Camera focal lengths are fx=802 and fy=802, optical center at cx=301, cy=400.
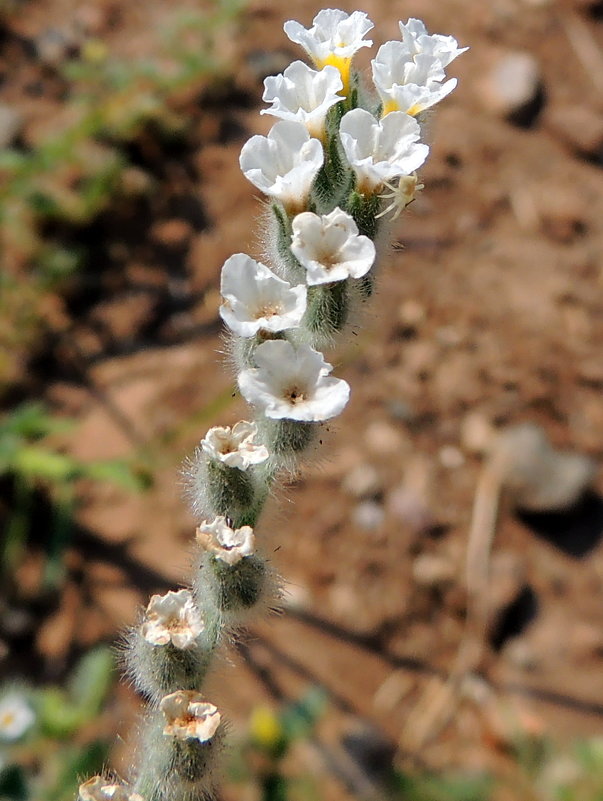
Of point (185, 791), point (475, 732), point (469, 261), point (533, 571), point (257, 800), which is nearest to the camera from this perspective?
point (185, 791)

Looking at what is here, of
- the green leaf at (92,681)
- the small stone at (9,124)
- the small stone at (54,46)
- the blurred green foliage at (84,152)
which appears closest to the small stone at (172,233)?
the blurred green foliage at (84,152)

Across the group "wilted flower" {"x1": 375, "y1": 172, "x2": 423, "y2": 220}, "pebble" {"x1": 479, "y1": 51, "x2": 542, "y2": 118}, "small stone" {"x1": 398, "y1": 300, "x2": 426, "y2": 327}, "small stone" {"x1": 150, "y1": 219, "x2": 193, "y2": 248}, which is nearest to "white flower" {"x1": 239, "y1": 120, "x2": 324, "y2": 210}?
"wilted flower" {"x1": 375, "y1": 172, "x2": 423, "y2": 220}

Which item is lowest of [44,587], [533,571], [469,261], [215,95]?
[533,571]

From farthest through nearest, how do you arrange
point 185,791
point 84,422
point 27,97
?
point 27,97, point 84,422, point 185,791

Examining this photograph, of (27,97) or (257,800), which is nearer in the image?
(257,800)

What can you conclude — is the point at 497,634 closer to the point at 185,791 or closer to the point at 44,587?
the point at 44,587

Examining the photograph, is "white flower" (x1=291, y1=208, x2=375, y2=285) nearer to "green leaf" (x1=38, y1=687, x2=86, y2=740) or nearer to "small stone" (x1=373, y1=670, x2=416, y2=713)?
"green leaf" (x1=38, y1=687, x2=86, y2=740)

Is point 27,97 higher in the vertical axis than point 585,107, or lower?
higher

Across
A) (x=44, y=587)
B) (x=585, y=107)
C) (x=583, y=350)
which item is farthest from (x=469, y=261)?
(x=44, y=587)
